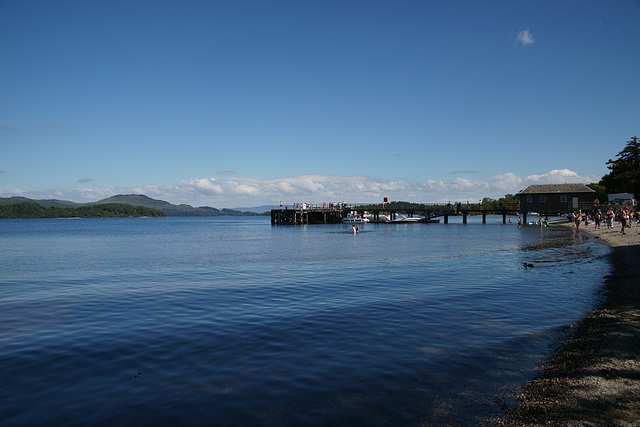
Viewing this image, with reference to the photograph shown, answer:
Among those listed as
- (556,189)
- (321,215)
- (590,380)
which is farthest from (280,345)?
(321,215)

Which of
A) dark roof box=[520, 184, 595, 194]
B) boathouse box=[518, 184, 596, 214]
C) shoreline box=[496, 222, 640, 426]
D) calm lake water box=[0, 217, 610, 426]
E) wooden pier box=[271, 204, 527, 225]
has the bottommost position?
calm lake water box=[0, 217, 610, 426]

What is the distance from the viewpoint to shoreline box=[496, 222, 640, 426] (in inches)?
257

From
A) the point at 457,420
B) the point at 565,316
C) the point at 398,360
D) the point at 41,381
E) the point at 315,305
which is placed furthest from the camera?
the point at 315,305

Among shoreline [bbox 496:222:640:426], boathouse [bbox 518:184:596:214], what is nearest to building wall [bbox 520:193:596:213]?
boathouse [bbox 518:184:596:214]

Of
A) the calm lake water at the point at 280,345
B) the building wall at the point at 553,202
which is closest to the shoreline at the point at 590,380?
the calm lake water at the point at 280,345

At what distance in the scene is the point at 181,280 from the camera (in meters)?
23.8

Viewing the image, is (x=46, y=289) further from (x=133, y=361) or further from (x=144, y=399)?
(x=144, y=399)

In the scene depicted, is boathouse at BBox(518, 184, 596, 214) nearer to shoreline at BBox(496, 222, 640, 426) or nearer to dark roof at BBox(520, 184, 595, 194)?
dark roof at BBox(520, 184, 595, 194)

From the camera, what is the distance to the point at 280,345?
1112 centimetres

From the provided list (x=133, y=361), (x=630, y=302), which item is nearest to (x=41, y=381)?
(x=133, y=361)

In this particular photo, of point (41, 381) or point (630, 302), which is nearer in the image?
point (41, 381)

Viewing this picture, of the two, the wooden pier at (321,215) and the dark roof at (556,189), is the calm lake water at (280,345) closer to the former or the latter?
the dark roof at (556,189)

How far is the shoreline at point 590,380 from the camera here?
6.54m

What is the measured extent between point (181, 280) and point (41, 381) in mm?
15007
